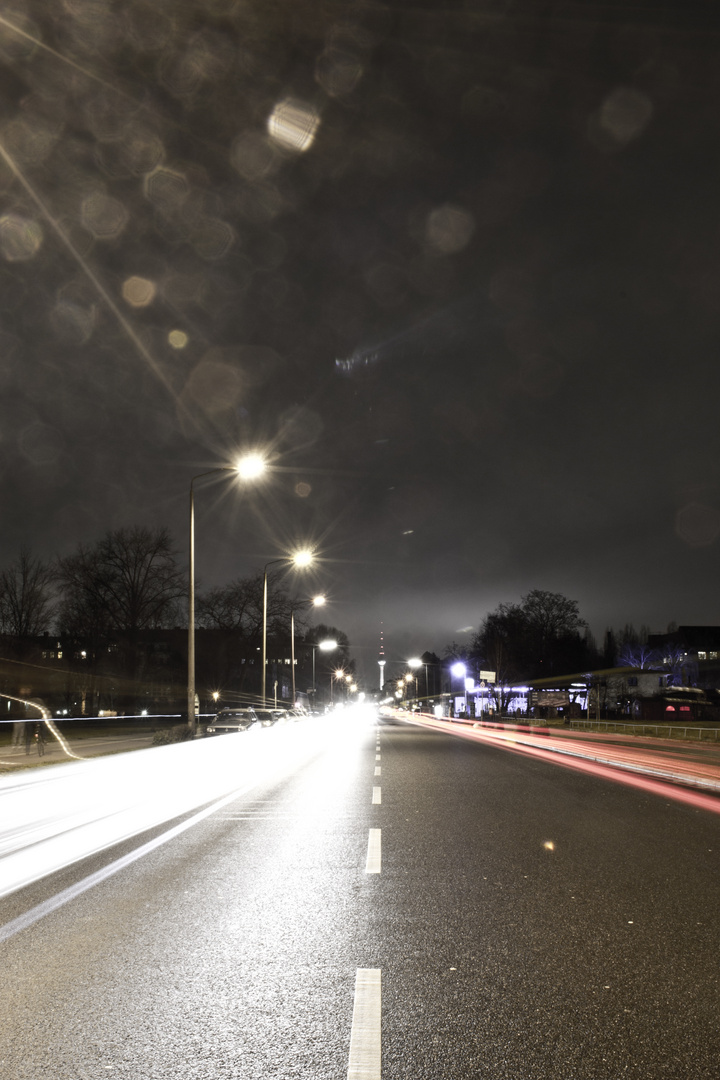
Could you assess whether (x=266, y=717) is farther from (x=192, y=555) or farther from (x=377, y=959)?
(x=377, y=959)

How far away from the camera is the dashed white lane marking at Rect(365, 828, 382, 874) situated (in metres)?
7.27

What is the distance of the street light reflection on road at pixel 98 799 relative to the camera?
8.01 meters

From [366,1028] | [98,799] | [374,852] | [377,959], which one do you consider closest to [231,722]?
[98,799]

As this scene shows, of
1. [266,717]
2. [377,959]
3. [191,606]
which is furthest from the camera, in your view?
[266,717]

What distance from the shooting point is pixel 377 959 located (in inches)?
185

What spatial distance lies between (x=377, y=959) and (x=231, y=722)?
2896cm

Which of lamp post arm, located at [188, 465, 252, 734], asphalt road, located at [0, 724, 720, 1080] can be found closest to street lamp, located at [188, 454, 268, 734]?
lamp post arm, located at [188, 465, 252, 734]

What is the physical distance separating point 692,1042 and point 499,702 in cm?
9501

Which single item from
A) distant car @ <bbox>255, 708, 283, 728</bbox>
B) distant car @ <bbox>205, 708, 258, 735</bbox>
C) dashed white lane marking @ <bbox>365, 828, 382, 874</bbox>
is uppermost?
dashed white lane marking @ <bbox>365, 828, 382, 874</bbox>

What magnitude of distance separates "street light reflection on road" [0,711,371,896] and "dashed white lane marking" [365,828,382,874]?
9.81 ft

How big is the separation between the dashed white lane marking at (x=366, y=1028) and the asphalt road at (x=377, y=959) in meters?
0.01

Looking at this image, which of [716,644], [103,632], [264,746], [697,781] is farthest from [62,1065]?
[716,644]

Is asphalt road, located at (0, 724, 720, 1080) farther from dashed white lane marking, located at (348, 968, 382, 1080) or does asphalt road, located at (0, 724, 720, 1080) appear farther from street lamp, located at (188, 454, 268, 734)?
street lamp, located at (188, 454, 268, 734)

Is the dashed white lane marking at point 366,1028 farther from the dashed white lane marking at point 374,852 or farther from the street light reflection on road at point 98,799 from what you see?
the street light reflection on road at point 98,799
